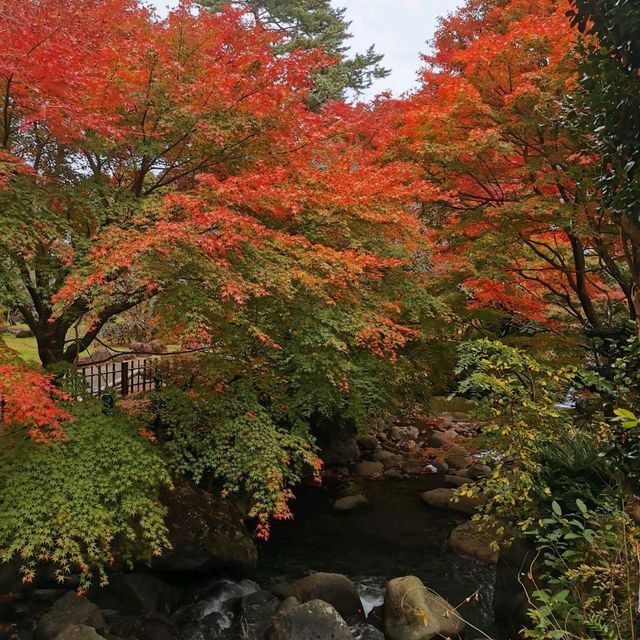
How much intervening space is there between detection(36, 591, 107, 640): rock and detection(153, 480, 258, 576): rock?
4.04ft

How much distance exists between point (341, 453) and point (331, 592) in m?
6.11

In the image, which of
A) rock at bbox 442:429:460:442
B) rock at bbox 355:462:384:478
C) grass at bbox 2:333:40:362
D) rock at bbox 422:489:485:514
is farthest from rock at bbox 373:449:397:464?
grass at bbox 2:333:40:362

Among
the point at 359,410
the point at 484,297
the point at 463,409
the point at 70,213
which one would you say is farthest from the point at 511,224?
the point at 463,409

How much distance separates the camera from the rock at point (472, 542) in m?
8.35

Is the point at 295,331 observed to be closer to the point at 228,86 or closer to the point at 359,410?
the point at 359,410

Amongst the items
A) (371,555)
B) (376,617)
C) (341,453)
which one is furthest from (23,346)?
(376,617)

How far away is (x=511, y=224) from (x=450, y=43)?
33.4 ft

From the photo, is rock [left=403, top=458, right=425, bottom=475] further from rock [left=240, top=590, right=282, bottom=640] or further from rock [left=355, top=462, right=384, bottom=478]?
rock [left=240, top=590, right=282, bottom=640]

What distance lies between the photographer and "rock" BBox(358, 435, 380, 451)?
1405cm

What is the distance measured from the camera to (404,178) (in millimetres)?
8531

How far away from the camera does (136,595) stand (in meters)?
6.73

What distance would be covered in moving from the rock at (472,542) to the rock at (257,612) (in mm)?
3513

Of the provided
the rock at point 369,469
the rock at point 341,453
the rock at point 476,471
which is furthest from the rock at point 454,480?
the rock at point 341,453

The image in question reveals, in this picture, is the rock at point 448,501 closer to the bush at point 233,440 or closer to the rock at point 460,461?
the rock at point 460,461
